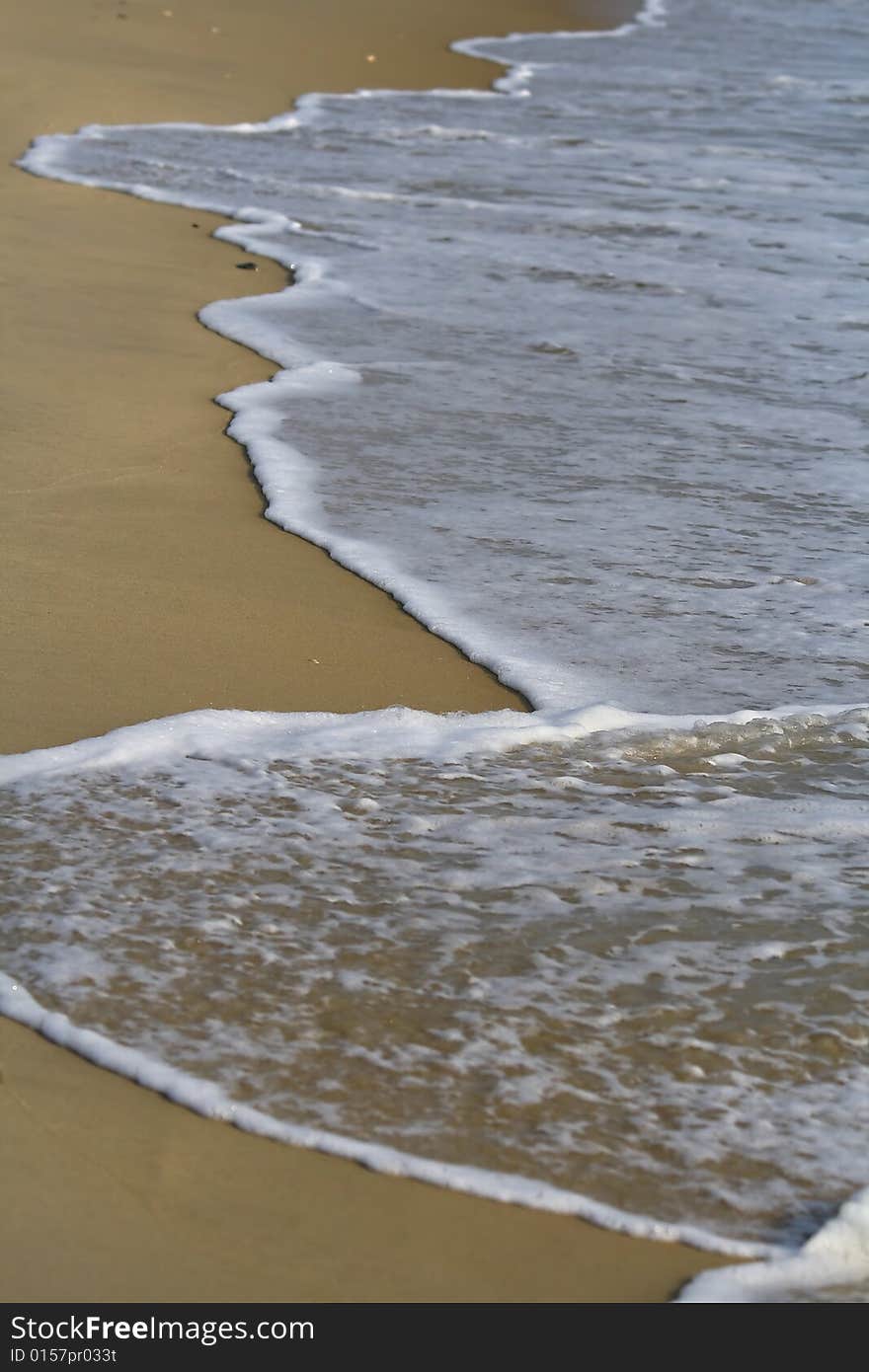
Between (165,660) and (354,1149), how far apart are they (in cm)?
151

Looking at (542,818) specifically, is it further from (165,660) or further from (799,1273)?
(799,1273)

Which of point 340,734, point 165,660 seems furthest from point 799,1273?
point 165,660

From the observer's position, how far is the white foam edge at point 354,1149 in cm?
188

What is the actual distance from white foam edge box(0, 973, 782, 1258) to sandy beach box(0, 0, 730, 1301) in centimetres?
2

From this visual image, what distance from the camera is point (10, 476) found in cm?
419

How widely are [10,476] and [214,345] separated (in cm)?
153

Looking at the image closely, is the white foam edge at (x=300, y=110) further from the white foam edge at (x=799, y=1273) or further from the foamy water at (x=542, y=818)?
the white foam edge at (x=799, y=1273)

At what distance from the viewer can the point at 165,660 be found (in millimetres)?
3273

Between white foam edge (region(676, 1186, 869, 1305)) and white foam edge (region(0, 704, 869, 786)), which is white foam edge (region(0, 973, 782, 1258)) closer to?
white foam edge (region(676, 1186, 869, 1305))

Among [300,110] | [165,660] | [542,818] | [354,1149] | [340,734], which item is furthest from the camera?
[300,110]

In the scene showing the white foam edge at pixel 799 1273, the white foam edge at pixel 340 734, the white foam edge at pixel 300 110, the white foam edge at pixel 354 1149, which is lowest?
the white foam edge at pixel 799 1273

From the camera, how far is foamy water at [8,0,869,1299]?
2.05 meters

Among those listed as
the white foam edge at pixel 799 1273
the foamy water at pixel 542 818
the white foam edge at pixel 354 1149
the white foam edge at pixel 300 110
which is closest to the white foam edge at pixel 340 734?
the foamy water at pixel 542 818

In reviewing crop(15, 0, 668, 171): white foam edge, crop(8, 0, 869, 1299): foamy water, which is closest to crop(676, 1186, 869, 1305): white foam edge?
crop(8, 0, 869, 1299): foamy water
